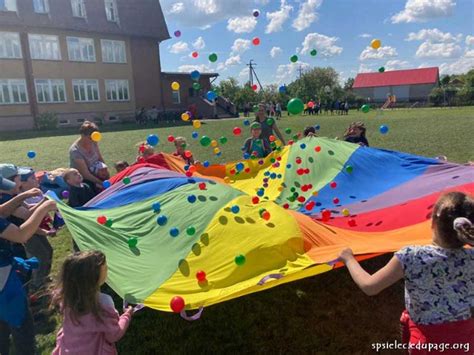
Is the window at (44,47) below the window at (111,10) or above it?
below

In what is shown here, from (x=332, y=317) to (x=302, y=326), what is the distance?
0.26 meters

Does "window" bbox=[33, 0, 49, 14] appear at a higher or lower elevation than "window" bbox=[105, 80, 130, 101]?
higher

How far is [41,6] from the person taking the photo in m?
23.0

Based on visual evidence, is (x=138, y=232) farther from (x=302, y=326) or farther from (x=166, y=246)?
(x=302, y=326)

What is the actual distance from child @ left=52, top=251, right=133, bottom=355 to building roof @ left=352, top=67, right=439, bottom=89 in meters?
63.0

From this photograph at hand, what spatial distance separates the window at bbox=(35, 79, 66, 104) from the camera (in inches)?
915

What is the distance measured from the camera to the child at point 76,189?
3.94m

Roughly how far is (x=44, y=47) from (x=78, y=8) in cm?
341

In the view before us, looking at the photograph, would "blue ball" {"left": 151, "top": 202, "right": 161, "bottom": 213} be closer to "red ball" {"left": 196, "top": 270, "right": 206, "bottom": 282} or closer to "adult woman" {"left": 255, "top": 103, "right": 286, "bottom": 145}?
"red ball" {"left": 196, "top": 270, "right": 206, "bottom": 282}

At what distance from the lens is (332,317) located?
315 centimetres

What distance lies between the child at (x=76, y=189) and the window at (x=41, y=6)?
22.9 meters

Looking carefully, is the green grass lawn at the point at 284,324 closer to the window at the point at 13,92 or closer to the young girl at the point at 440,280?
the young girl at the point at 440,280

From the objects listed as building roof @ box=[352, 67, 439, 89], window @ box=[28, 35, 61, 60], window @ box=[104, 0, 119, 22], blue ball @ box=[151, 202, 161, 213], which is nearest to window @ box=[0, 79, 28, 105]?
window @ box=[28, 35, 61, 60]

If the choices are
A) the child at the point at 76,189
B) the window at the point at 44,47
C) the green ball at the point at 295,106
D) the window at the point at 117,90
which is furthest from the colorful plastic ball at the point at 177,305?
the window at the point at 117,90
